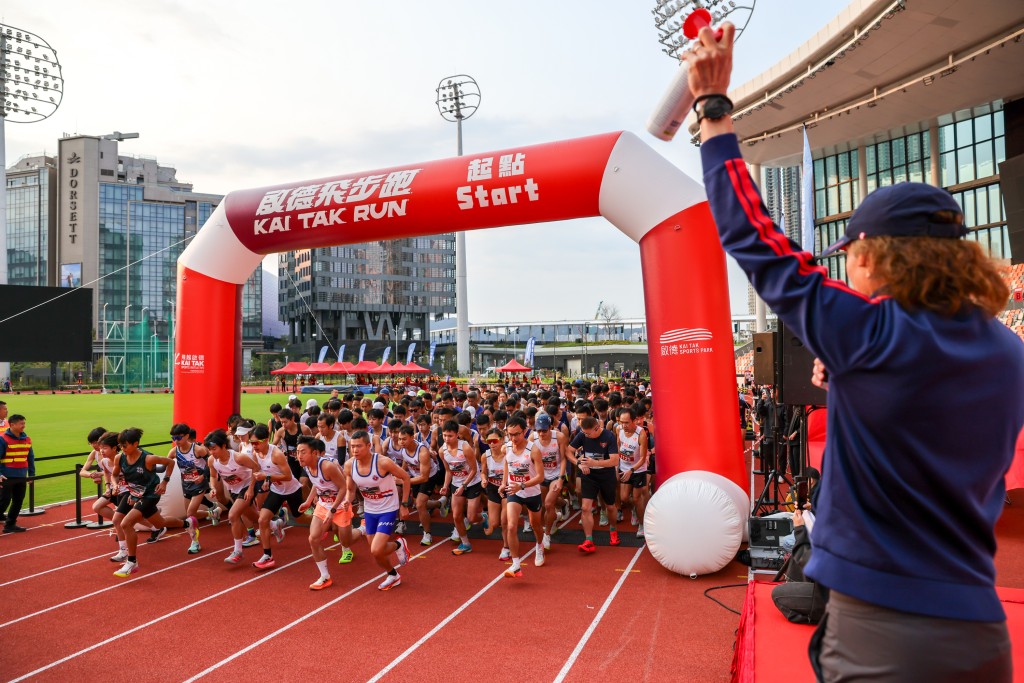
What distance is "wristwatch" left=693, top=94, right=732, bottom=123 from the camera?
1.59 metres

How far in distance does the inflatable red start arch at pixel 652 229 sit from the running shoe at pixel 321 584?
3.63m

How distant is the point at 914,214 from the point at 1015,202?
27.8ft

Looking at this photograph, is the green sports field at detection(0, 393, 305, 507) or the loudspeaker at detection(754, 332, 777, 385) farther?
the green sports field at detection(0, 393, 305, 507)

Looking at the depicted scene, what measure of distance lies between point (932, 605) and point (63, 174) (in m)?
105

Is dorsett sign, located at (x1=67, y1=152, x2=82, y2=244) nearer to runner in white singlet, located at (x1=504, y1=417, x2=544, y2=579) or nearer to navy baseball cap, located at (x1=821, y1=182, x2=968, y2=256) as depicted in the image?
runner in white singlet, located at (x1=504, y1=417, x2=544, y2=579)

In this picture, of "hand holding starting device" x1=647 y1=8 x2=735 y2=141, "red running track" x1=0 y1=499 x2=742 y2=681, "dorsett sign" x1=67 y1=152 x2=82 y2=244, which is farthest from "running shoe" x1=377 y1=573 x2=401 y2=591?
"dorsett sign" x1=67 y1=152 x2=82 y2=244

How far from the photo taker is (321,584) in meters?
7.58

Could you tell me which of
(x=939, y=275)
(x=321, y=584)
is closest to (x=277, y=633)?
(x=321, y=584)

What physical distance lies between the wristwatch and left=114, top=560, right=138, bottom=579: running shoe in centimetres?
871

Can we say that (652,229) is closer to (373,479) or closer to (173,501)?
(373,479)

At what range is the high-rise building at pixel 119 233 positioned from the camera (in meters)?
86.3

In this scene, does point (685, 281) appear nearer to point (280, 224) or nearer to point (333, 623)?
point (333, 623)

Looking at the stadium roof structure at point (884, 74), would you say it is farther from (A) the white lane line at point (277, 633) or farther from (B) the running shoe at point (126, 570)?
(B) the running shoe at point (126, 570)

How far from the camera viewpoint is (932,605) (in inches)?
50.8
